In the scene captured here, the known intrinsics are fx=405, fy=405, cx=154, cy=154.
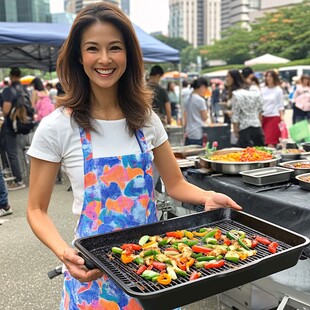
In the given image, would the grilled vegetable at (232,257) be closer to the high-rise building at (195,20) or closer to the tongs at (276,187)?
the tongs at (276,187)

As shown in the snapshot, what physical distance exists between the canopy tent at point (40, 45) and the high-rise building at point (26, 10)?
5.94 metres

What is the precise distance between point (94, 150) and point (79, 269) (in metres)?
0.44

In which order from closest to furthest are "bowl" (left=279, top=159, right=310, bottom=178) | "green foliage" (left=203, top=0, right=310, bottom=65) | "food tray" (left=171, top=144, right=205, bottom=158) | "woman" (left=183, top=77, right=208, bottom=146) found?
1. "bowl" (left=279, top=159, right=310, bottom=178)
2. "food tray" (left=171, top=144, right=205, bottom=158)
3. "woman" (left=183, top=77, right=208, bottom=146)
4. "green foliage" (left=203, top=0, right=310, bottom=65)

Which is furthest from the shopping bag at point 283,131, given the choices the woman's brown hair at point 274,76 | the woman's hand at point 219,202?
the woman's hand at point 219,202

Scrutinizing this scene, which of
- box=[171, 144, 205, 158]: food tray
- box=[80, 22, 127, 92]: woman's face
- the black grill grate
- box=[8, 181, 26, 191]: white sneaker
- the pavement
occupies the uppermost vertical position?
box=[80, 22, 127, 92]: woman's face

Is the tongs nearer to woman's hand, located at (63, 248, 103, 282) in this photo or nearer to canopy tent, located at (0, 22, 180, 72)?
woman's hand, located at (63, 248, 103, 282)

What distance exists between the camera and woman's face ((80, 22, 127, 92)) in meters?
1.44

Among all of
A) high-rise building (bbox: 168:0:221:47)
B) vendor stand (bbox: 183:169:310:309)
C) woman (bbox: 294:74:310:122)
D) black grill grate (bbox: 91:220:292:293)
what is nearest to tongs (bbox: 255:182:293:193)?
vendor stand (bbox: 183:169:310:309)

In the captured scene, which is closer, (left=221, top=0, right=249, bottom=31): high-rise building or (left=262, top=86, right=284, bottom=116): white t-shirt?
(left=262, top=86, right=284, bottom=116): white t-shirt

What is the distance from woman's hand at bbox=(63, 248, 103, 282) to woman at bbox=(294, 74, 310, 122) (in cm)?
951

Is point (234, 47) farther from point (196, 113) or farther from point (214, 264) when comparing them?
point (214, 264)

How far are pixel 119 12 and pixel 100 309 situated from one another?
1094 millimetres

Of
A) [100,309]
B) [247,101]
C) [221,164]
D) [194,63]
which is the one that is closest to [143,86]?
[100,309]

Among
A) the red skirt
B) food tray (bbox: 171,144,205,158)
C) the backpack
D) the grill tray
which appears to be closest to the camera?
the grill tray
